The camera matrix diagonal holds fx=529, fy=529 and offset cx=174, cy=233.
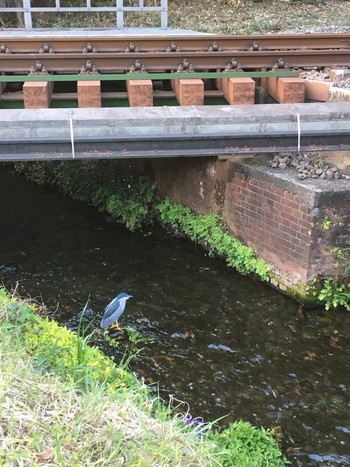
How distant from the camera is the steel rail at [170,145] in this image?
16.6 ft

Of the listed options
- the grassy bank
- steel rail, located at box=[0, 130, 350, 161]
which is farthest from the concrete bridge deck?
the grassy bank

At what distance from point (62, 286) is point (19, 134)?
218cm

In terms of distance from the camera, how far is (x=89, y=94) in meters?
5.57

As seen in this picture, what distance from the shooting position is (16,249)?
745cm

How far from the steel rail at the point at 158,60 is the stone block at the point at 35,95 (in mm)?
803

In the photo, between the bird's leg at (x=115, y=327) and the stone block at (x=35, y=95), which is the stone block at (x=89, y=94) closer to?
the stone block at (x=35, y=95)

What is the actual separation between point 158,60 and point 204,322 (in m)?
3.15

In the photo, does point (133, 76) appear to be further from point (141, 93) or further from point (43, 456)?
point (43, 456)

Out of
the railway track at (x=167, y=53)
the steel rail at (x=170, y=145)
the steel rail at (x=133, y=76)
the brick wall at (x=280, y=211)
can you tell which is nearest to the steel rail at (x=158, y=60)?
the railway track at (x=167, y=53)

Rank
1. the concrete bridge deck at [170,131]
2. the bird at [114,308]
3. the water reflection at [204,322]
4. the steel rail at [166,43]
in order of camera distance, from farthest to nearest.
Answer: the steel rail at [166,43] < the concrete bridge deck at [170,131] < the bird at [114,308] < the water reflection at [204,322]

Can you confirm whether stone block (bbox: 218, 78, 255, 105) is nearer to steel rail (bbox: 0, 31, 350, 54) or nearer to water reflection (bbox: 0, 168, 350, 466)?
steel rail (bbox: 0, 31, 350, 54)

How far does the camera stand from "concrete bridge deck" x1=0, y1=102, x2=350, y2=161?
Answer: 5.00 metres

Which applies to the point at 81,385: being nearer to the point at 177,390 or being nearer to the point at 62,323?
the point at 177,390

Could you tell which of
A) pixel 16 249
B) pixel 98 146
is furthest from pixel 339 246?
pixel 16 249
